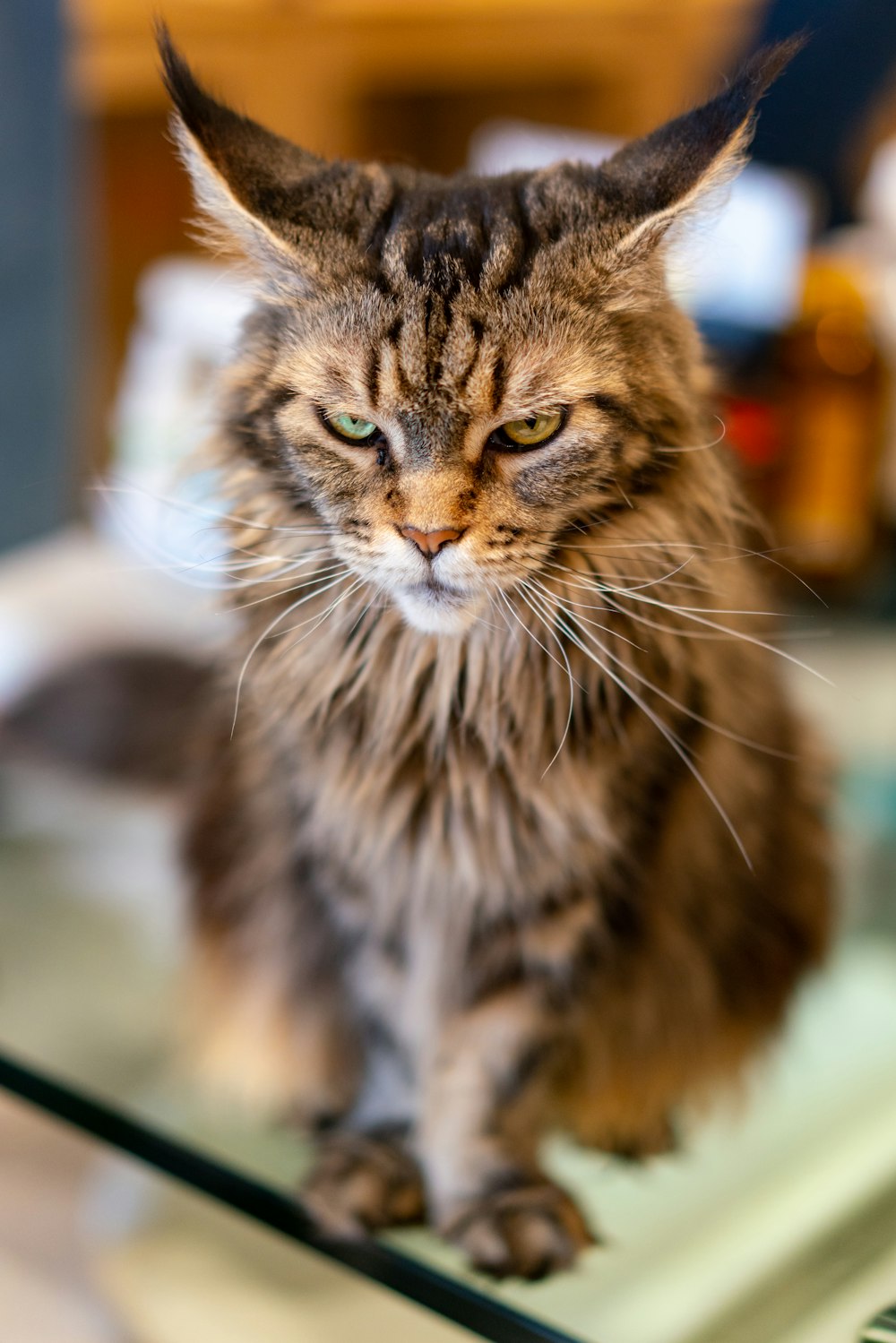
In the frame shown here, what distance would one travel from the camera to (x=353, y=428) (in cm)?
72

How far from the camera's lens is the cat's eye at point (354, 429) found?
2.33 ft

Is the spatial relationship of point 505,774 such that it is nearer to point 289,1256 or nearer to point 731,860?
point 731,860

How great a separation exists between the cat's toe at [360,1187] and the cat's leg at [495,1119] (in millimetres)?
18

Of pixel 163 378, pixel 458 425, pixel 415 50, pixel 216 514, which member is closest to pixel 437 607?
pixel 458 425

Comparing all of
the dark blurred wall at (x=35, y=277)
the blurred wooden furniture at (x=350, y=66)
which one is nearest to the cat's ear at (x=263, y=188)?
the dark blurred wall at (x=35, y=277)

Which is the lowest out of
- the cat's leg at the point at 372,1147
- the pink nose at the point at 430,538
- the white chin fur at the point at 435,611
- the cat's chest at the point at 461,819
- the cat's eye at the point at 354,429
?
the cat's leg at the point at 372,1147

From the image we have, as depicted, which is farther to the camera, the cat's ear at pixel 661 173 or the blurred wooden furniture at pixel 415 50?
the blurred wooden furniture at pixel 415 50

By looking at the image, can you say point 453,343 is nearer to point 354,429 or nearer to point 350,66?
point 354,429

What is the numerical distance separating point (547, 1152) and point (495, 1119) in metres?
0.08

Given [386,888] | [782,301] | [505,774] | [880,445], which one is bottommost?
[386,888]

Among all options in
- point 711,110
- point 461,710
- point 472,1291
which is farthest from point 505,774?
point 711,110

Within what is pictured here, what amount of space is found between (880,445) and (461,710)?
41.8 inches

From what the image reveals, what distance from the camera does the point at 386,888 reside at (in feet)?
2.97

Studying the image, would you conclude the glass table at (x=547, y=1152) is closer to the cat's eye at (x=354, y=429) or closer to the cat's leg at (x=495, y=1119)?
the cat's leg at (x=495, y=1119)
